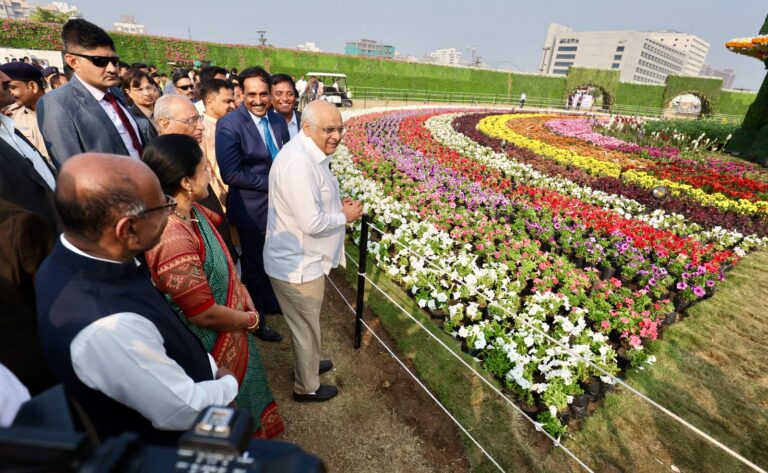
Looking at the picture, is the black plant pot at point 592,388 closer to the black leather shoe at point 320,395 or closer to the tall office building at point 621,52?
the black leather shoe at point 320,395

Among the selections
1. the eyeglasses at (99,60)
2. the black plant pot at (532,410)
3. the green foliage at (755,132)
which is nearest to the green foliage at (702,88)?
the green foliage at (755,132)

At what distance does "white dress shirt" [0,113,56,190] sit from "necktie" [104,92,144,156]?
72cm

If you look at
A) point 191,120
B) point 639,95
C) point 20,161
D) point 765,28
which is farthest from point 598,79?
point 20,161

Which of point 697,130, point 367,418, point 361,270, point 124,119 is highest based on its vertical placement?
point 124,119

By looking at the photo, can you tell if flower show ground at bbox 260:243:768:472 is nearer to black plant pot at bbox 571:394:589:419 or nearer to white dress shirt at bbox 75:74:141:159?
black plant pot at bbox 571:394:589:419

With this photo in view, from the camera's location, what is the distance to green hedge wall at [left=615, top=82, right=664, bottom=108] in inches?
1560

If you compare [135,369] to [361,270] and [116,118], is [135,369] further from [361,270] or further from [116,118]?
[116,118]

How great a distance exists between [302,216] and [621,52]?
7199 inches

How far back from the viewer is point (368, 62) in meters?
36.0


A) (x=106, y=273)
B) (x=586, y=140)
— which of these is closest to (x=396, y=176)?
(x=106, y=273)

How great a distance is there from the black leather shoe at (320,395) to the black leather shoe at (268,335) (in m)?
0.84

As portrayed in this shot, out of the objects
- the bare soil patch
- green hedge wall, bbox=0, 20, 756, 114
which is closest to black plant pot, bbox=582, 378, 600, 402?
the bare soil patch

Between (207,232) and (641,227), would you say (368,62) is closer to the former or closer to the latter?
(641,227)

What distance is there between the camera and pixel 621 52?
144750mm
